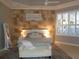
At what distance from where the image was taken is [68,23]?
9.82 m

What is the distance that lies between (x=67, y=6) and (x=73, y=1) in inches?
36.0

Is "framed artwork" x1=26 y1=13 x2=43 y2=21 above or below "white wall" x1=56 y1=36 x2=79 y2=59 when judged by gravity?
above

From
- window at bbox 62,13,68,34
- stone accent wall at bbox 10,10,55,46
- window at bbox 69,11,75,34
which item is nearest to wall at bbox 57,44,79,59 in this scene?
window at bbox 69,11,75,34

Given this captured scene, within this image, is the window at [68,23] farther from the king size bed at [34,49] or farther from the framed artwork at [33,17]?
the king size bed at [34,49]

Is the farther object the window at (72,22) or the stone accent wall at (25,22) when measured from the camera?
the stone accent wall at (25,22)

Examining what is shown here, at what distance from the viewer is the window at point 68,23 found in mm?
9141

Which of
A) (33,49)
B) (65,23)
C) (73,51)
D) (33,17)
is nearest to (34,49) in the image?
(33,49)

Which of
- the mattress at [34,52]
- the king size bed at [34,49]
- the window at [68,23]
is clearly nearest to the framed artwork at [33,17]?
the window at [68,23]

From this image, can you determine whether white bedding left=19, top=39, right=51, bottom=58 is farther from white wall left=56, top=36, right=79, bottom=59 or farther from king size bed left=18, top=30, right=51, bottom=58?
white wall left=56, top=36, right=79, bottom=59

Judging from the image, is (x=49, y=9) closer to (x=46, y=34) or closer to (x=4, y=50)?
(x=46, y=34)

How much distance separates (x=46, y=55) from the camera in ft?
19.8

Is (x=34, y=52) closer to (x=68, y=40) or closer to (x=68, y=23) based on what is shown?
(x=68, y=40)

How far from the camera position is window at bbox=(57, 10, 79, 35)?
9141mm

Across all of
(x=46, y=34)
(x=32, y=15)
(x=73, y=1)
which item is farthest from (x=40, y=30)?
(x=73, y=1)
